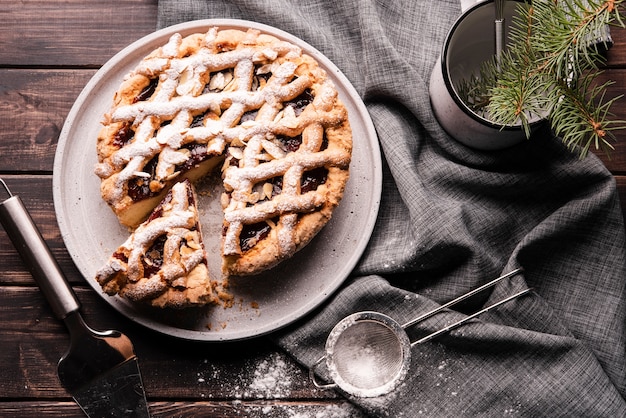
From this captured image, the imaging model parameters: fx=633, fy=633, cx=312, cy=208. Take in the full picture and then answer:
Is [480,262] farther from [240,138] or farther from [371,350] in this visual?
[240,138]

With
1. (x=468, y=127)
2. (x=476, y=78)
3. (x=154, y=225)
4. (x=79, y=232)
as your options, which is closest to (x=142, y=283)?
(x=154, y=225)

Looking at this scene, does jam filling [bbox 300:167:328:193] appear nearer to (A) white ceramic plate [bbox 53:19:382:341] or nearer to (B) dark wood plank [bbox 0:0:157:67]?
(A) white ceramic plate [bbox 53:19:382:341]

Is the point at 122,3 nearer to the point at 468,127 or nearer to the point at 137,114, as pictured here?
the point at 137,114

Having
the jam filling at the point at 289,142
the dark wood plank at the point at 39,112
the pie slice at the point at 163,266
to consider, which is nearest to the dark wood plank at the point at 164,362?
the pie slice at the point at 163,266

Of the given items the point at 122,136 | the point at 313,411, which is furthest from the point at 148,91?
the point at 313,411

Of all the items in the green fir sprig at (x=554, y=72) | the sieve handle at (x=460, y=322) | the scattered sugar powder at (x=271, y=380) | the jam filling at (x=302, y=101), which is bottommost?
the scattered sugar powder at (x=271, y=380)

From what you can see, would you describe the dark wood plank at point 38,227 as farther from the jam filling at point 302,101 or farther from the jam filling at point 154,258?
the jam filling at point 302,101
